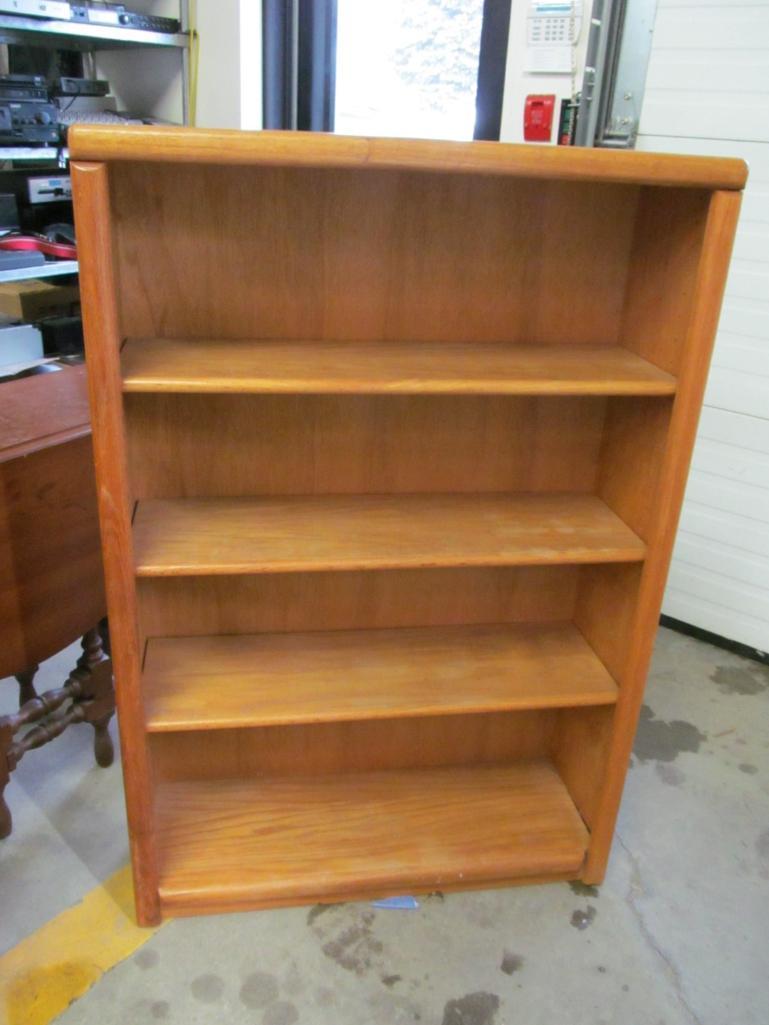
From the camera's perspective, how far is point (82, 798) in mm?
1911

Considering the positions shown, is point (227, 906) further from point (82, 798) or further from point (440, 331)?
point (440, 331)

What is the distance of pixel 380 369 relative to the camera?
1.34 metres

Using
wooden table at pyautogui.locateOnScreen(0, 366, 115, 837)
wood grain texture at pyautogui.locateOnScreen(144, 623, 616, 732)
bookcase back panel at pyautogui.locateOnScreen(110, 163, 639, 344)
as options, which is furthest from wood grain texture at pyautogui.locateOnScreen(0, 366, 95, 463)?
wood grain texture at pyautogui.locateOnScreen(144, 623, 616, 732)

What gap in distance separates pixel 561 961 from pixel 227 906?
26.2 inches

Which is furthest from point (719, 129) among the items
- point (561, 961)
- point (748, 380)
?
point (561, 961)

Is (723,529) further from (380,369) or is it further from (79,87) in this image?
(79,87)

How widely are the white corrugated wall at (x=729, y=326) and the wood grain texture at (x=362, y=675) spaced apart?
1021 mm

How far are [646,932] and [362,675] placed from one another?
30.7 inches

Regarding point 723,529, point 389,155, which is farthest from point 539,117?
point 389,155

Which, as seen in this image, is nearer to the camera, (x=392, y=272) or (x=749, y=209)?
(x=392, y=272)

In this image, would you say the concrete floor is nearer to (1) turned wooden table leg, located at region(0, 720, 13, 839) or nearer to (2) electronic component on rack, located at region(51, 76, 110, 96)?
(1) turned wooden table leg, located at region(0, 720, 13, 839)

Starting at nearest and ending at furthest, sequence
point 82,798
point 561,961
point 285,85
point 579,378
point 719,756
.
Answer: point 579,378 → point 561,961 → point 82,798 → point 719,756 → point 285,85

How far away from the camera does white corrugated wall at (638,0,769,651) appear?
2195 millimetres

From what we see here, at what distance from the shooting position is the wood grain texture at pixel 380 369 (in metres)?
1.25
